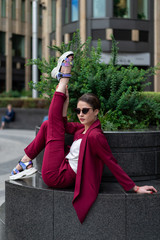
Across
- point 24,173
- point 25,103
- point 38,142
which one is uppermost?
point 25,103

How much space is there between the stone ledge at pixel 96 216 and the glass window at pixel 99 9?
2270 cm

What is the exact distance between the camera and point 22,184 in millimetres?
3762

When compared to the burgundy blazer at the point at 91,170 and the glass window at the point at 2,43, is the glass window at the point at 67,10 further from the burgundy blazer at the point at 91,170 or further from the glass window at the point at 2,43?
the burgundy blazer at the point at 91,170

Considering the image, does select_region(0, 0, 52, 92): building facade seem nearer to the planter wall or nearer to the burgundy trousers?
the planter wall

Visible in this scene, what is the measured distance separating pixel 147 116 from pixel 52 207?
2182mm

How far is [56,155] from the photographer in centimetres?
356

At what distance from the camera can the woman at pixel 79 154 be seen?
132 inches

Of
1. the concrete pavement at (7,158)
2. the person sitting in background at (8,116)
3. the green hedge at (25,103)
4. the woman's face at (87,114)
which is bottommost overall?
the concrete pavement at (7,158)

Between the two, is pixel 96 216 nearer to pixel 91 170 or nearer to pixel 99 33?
pixel 91 170

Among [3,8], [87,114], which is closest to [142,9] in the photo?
[3,8]

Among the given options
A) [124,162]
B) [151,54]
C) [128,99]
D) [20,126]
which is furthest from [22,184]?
[151,54]

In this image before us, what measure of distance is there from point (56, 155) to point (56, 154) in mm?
11

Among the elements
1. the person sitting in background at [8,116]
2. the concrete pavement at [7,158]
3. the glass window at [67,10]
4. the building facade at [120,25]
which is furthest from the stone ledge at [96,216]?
the glass window at [67,10]

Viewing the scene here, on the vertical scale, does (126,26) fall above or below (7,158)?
above
